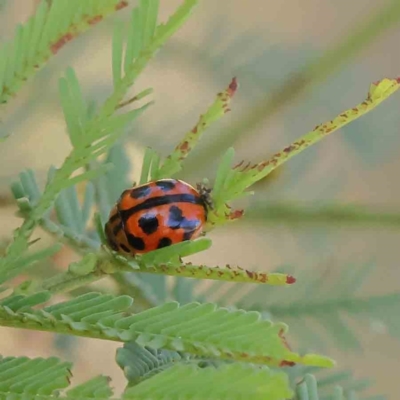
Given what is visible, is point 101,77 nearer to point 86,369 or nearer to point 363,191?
point 86,369

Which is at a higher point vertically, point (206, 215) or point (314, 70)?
point (314, 70)

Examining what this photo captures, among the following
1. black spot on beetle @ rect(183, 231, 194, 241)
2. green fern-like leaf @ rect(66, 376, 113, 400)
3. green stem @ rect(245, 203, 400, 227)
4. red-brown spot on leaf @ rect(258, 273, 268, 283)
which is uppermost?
green stem @ rect(245, 203, 400, 227)

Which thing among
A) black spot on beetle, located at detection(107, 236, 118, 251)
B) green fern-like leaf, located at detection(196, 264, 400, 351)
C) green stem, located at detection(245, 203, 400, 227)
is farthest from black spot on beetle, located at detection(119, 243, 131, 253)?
green stem, located at detection(245, 203, 400, 227)

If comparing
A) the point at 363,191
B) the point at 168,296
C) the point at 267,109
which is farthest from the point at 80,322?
the point at 363,191

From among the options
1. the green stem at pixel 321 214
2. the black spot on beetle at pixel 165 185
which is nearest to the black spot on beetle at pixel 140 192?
the black spot on beetle at pixel 165 185

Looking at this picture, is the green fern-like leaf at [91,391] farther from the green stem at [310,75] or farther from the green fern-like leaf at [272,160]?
the green stem at [310,75]

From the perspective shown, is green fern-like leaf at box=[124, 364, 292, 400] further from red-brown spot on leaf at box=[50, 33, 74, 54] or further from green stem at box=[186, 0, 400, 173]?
green stem at box=[186, 0, 400, 173]
